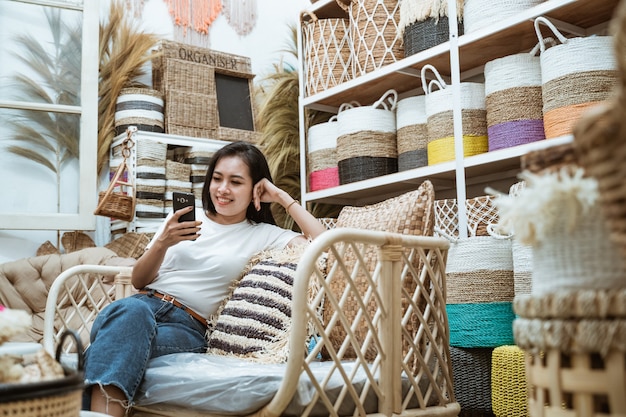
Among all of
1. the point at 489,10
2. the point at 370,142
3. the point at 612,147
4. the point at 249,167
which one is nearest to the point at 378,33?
the point at 370,142

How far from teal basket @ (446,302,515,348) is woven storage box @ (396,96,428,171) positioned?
2.19ft

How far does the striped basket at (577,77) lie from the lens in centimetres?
190

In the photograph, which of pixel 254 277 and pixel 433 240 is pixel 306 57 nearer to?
pixel 254 277

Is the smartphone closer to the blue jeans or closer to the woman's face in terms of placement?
the woman's face

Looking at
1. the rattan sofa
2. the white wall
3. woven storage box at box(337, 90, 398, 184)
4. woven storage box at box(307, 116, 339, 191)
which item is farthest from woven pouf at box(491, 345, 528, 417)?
the white wall

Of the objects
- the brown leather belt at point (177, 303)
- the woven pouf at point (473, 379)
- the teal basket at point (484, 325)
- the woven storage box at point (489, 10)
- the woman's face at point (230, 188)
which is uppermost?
the woven storage box at point (489, 10)

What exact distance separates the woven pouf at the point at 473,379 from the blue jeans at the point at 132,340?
82 cm

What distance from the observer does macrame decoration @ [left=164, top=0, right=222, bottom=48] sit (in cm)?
360

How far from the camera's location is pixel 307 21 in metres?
3.14

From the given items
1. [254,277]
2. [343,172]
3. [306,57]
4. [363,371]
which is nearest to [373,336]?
[363,371]

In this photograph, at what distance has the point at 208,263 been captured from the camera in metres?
2.02

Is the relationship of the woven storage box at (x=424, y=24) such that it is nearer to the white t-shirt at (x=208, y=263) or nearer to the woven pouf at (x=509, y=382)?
the white t-shirt at (x=208, y=263)

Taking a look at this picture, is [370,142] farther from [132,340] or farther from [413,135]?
[132,340]

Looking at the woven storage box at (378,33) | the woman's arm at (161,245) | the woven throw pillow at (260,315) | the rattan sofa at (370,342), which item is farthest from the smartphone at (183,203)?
the woven storage box at (378,33)
